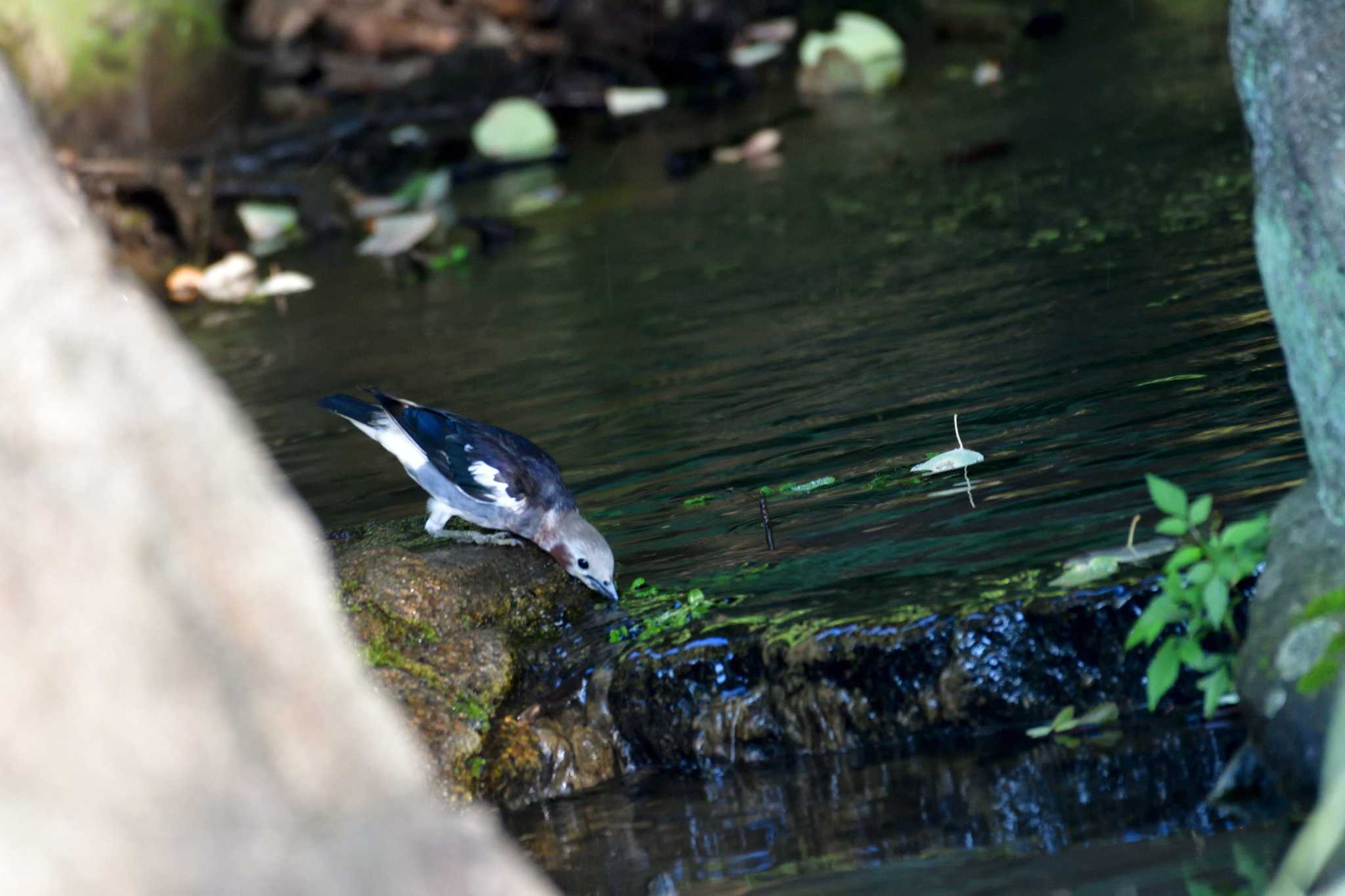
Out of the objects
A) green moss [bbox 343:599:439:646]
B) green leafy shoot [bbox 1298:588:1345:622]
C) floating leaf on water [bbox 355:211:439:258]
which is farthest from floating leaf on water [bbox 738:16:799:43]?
green leafy shoot [bbox 1298:588:1345:622]

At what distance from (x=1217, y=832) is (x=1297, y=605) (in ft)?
1.84

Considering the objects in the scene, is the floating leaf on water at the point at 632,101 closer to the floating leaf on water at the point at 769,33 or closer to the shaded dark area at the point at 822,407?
the shaded dark area at the point at 822,407

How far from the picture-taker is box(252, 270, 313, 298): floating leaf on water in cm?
1208

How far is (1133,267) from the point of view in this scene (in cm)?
827

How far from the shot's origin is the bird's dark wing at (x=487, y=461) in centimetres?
568

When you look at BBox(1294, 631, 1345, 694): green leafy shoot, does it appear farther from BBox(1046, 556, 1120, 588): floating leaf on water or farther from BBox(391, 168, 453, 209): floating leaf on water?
BBox(391, 168, 453, 209): floating leaf on water

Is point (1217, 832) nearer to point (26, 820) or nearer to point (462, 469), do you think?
point (26, 820)

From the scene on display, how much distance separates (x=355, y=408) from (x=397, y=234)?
6525mm

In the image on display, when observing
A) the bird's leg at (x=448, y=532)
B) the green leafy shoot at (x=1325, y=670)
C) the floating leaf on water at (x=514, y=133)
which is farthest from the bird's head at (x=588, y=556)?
the floating leaf on water at (x=514, y=133)

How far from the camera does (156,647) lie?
205cm

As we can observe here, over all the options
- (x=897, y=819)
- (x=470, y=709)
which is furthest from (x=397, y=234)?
(x=897, y=819)

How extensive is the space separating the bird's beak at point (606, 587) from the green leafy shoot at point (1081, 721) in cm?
159

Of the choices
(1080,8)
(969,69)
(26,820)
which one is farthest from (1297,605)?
(1080,8)

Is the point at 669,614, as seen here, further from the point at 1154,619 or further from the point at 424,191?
the point at 424,191
